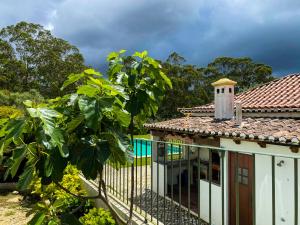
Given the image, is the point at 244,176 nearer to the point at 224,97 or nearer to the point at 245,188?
the point at 245,188

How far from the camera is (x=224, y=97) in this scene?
12.1 meters

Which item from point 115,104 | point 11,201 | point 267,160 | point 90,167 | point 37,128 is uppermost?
point 115,104

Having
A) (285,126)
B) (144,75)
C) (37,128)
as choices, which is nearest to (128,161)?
(37,128)

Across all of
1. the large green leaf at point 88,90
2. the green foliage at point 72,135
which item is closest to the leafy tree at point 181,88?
the green foliage at point 72,135

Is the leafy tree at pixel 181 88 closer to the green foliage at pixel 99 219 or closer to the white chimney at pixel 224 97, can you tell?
the white chimney at pixel 224 97

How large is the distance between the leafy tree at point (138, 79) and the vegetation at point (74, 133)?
0.03ft

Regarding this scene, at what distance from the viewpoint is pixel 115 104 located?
285 cm

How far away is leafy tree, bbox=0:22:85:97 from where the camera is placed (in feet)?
118

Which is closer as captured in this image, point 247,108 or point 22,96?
point 247,108

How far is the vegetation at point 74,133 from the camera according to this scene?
2363 mm

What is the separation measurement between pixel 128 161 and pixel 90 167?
0.35m

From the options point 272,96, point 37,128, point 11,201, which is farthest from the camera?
point 272,96

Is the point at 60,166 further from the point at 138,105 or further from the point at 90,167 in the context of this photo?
the point at 138,105

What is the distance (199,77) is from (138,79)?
41880mm
